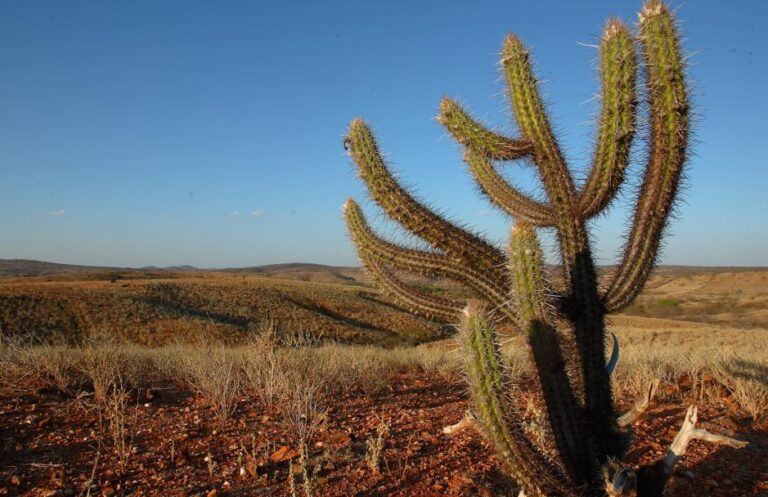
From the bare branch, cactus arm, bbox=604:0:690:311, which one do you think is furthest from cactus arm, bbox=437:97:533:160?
the bare branch

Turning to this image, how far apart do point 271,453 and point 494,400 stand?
254 cm

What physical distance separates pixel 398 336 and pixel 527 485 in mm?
26898

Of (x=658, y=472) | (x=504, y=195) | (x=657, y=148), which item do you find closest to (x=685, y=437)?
(x=658, y=472)

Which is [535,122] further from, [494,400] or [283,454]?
[283,454]

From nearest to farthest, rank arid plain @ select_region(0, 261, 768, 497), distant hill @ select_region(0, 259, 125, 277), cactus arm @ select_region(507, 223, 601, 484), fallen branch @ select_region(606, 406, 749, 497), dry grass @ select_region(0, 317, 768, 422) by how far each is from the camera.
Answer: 1. fallen branch @ select_region(606, 406, 749, 497)
2. cactus arm @ select_region(507, 223, 601, 484)
3. arid plain @ select_region(0, 261, 768, 497)
4. dry grass @ select_region(0, 317, 768, 422)
5. distant hill @ select_region(0, 259, 125, 277)

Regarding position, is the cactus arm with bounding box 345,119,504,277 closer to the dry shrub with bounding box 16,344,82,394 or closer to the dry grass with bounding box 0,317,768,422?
the dry grass with bounding box 0,317,768,422

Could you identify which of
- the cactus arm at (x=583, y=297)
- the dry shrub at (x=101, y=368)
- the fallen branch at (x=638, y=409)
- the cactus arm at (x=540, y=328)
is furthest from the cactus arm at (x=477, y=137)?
the dry shrub at (x=101, y=368)

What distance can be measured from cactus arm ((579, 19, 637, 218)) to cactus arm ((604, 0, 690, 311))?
14cm

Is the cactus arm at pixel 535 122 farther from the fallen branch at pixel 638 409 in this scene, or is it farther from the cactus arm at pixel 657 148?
the fallen branch at pixel 638 409

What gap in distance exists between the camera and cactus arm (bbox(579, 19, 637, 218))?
3.78 meters

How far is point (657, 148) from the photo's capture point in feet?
12.4

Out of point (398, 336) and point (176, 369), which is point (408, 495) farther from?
point (398, 336)

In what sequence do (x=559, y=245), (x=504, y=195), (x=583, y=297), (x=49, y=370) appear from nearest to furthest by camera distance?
(x=583, y=297)
(x=559, y=245)
(x=504, y=195)
(x=49, y=370)

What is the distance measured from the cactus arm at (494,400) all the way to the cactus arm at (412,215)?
92 cm
